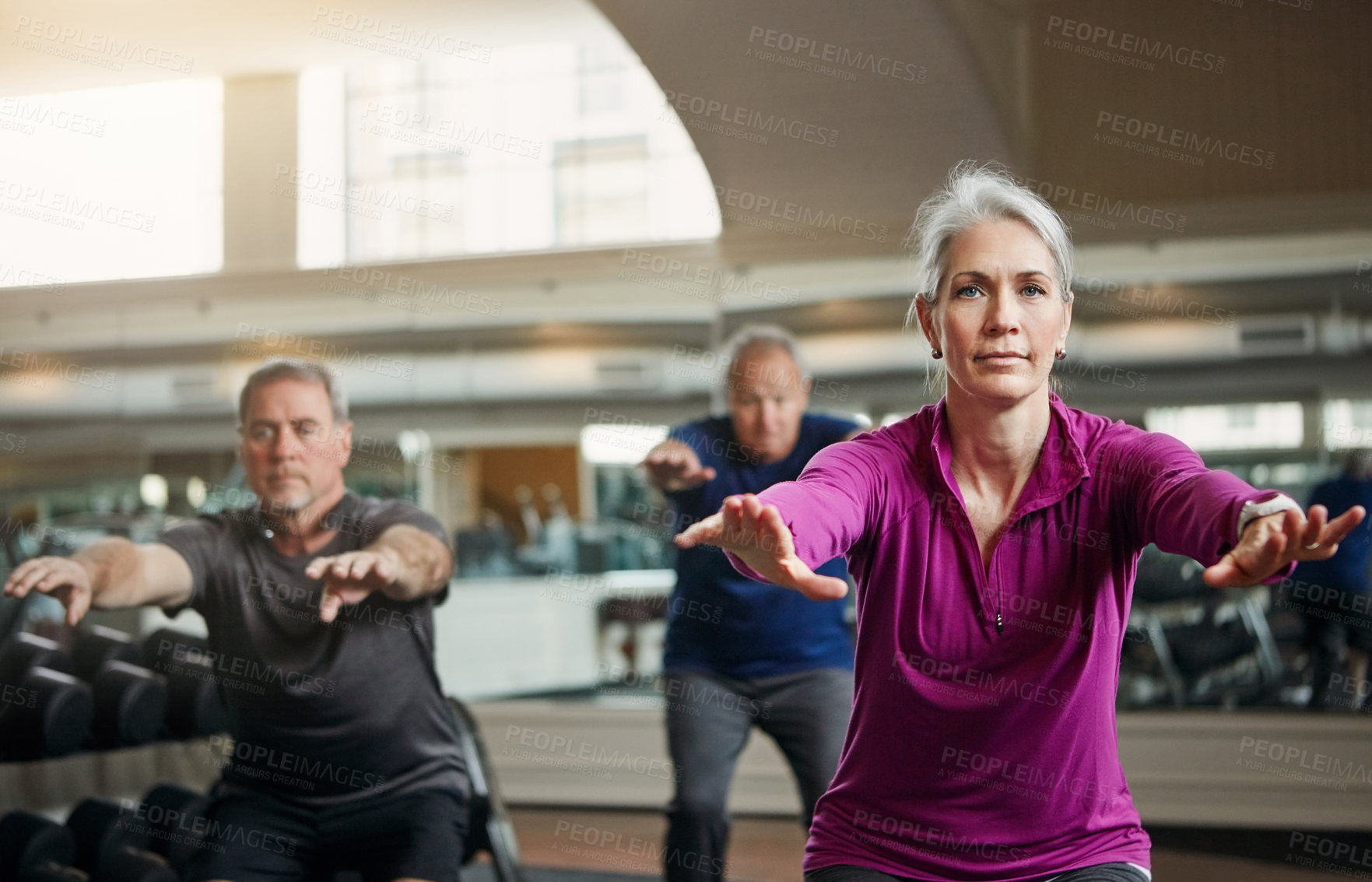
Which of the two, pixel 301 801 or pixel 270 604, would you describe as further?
pixel 270 604

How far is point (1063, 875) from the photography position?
1403mm

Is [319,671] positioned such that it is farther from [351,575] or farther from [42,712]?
[42,712]

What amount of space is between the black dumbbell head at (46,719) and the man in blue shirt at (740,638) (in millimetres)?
1688

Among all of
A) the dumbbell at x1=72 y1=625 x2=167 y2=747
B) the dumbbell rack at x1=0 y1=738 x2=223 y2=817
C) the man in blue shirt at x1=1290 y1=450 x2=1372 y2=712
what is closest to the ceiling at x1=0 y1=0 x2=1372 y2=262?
the man in blue shirt at x1=1290 y1=450 x2=1372 y2=712

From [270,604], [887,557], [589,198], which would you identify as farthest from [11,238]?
[887,557]

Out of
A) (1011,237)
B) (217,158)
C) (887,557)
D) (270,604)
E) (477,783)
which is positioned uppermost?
(217,158)

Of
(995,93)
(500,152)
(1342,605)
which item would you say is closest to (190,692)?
(500,152)

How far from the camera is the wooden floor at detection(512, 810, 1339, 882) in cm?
390

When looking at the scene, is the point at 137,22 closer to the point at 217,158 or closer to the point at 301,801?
the point at 217,158

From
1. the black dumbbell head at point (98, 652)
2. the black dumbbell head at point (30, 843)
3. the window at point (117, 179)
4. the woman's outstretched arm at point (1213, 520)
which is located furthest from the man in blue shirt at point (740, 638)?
the window at point (117, 179)

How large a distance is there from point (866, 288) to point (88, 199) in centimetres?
332

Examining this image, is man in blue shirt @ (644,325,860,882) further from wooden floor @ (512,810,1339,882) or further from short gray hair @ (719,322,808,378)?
wooden floor @ (512,810,1339,882)

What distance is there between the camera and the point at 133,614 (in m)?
4.08

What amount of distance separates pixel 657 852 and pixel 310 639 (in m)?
2.29
